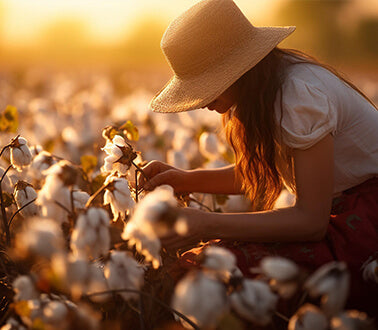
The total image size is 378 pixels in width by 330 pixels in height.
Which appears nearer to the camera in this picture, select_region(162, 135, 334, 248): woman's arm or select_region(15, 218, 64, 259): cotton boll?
select_region(15, 218, 64, 259): cotton boll

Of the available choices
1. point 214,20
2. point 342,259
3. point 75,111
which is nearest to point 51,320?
point 342,259

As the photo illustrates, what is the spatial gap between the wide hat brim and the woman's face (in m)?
0.09

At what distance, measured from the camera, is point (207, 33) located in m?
2.20

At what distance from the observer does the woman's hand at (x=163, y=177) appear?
2609mm

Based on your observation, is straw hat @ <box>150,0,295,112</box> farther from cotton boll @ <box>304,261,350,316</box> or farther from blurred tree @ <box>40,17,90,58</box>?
blurred tree @ <box>40,17,90,58</box>

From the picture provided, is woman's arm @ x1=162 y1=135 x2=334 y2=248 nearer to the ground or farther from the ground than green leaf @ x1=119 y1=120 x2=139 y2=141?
nearer to the ground

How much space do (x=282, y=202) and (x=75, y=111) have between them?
5.00 metres

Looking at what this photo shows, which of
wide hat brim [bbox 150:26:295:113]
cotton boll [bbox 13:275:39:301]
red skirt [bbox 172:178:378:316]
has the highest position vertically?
wide hat brim [bbox 150:26:295:113]

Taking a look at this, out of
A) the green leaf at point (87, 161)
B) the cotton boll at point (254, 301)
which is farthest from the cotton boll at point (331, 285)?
the green leaf at point (87, 161)

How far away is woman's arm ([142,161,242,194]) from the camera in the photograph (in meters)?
2.67

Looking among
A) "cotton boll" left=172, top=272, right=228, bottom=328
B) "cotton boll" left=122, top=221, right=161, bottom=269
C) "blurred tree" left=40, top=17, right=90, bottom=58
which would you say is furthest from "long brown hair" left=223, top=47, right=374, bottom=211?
"blurred tree" left=40, top=17, right=90, bottom=58

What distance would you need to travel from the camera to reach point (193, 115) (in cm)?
705

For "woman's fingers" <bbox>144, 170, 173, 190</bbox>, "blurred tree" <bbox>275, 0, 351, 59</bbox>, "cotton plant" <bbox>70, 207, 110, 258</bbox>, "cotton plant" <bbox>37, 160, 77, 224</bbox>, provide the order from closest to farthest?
"cotton plant" <bbox>70, 207, 110, 258</bbox> < "cotton plant" <bbox>37, 160, 77, 224</bbox> < "woman's fingers" <bbox>144, 170, 173, 190</bbox> < "blurred tree" <bbox>275, 0, 351, 59</bbox>

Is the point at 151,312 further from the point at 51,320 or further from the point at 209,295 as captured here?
the point at 209,295
